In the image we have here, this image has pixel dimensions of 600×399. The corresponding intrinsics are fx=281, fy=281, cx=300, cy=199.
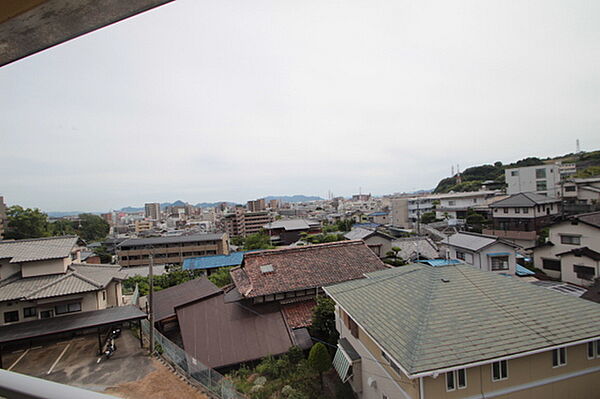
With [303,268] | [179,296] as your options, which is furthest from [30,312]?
[303,268]

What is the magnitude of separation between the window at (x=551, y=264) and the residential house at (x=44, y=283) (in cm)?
2197

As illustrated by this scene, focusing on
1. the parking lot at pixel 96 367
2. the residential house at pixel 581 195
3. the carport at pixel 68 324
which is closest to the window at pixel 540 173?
Result: the residential house at pixel 581 195

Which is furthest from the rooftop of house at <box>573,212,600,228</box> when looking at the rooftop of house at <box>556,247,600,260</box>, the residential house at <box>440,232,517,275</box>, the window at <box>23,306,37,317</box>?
the window at <box>23,306,37,317</box>

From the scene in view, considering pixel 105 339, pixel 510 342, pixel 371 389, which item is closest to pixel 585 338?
pixel 510 342

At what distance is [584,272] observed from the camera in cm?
1333

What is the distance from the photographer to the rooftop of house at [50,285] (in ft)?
32.2

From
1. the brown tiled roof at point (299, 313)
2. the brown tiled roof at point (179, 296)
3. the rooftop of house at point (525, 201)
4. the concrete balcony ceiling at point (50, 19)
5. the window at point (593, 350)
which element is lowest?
the brown tiled roof at point (299, 313)

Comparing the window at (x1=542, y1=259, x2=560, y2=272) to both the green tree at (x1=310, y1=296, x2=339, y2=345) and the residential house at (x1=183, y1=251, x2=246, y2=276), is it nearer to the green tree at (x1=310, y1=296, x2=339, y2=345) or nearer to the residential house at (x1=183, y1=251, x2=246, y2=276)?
Answer: the green tree at (x1=310, y1=296, x2=339, y2=345)

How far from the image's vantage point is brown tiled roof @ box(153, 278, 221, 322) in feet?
35.3

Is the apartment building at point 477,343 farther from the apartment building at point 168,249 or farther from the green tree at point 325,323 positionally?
the apartment building at point 168,249

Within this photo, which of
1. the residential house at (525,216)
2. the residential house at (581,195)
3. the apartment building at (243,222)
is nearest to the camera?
the residential house at (525,216)

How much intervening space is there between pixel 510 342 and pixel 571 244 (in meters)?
14.9

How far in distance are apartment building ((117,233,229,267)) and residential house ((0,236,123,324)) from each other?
17978 mm

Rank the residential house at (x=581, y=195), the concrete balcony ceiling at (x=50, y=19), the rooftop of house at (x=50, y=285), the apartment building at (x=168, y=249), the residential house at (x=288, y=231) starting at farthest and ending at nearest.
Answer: the residential house at (x=288, y=231)
the apartment building at (x=168, y=249)
the residential house at (x=581, y=195)
the rooftop of house at (x=50, y=285)
the concrete balcony ceiling at (x=50, y=19)
